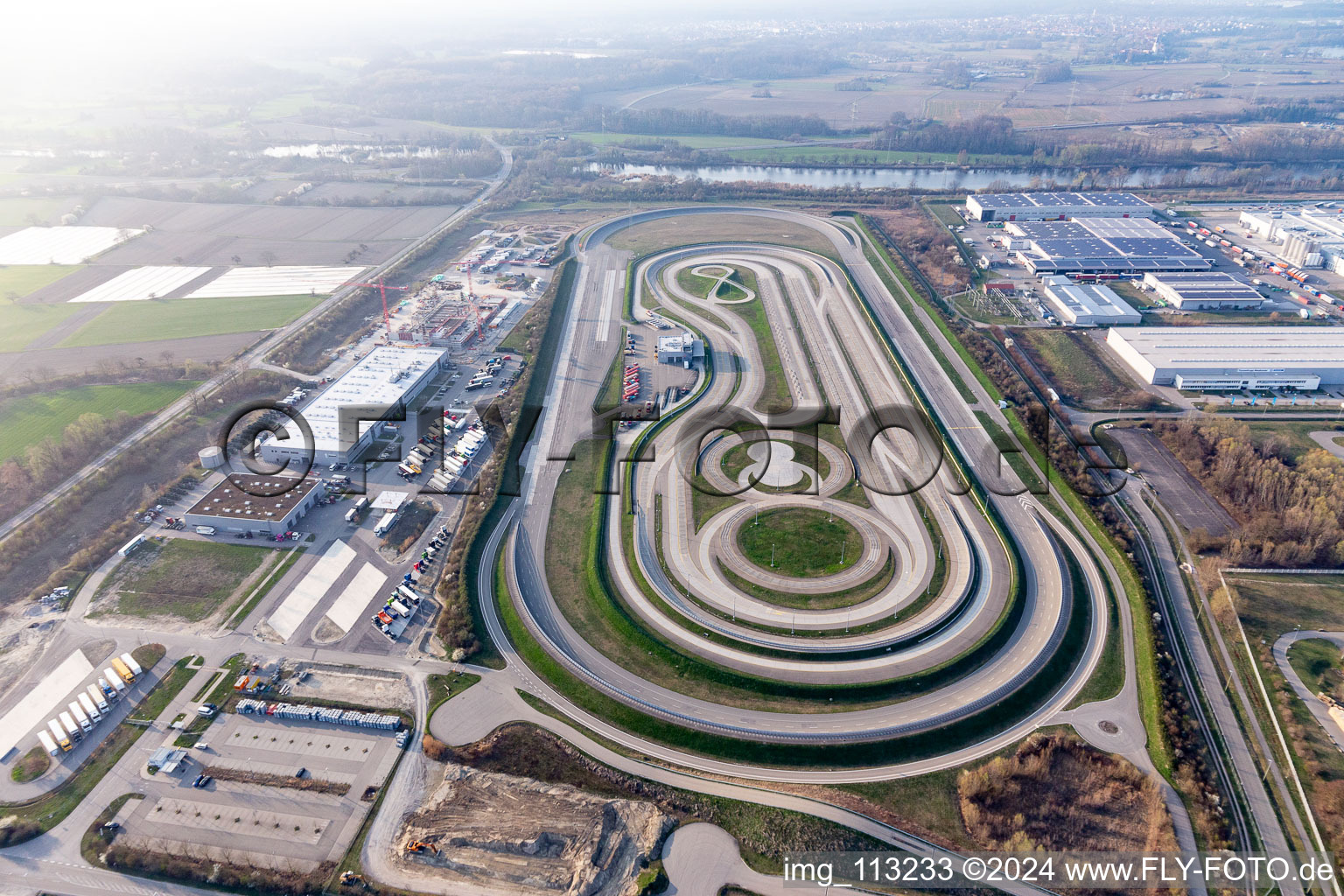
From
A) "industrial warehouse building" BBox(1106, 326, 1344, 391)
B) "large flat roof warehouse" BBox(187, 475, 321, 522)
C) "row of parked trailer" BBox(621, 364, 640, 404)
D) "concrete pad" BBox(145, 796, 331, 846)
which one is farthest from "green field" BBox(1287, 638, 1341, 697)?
"large flat roof warehouse" BBox(187, 475, 321, 522)

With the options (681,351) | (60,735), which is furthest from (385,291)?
Result: (60,735)

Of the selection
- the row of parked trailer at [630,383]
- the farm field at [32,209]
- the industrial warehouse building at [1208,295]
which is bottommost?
the row of parked trailer at [630,383]

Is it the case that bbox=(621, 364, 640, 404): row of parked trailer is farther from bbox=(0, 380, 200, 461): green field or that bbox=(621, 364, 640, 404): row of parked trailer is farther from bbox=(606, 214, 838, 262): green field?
bbox=(0, 380, 200, 461): green field

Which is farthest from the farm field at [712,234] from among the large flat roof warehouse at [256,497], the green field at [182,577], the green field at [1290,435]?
the green field at [182,577]

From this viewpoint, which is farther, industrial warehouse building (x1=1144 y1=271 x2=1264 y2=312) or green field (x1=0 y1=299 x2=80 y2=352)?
industrial warehouse building (x1=1144 y1=271 x2=1264 y2=312)

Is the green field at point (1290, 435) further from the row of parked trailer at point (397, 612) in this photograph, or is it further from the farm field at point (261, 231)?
the farm field at point (261, 231)
